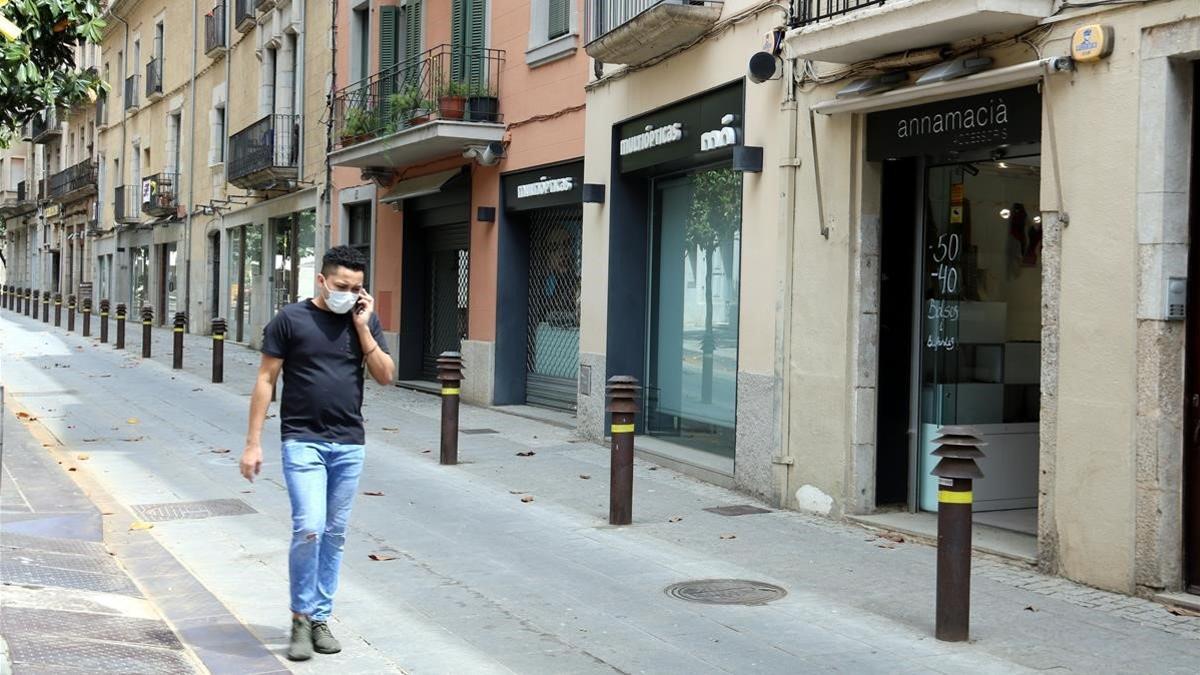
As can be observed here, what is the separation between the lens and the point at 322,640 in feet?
18.5

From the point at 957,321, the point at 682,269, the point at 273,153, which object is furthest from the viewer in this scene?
the point at 273,153

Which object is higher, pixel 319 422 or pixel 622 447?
pixel 319 422

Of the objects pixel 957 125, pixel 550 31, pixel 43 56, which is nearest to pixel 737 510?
pixel 957 125

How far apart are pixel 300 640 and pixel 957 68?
541cm

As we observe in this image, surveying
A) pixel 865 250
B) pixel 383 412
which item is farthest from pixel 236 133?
pixel 865 250

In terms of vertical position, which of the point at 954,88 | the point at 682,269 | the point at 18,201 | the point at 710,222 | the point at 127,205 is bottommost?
the point at 682,269

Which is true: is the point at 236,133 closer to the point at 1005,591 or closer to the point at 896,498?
the point at 896,498

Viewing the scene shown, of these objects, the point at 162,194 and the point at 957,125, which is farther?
the point at 162,194

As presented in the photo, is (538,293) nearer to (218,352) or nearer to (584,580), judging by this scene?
(218,352)

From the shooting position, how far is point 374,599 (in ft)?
22.2

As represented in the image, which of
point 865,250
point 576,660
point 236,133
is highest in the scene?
point 236,133

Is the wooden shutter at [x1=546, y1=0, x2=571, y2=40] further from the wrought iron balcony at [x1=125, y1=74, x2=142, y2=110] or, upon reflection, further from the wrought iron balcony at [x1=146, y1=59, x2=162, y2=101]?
the wrought iron balcony at [x1=125, y1=74, x2=142, y2=110]

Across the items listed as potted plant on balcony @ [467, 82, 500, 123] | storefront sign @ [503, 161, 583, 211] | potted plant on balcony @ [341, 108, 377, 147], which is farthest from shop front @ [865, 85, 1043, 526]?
potted plant on balcony @ [341, 108, 377, 147]

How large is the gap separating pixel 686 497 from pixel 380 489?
2558 millimetres
